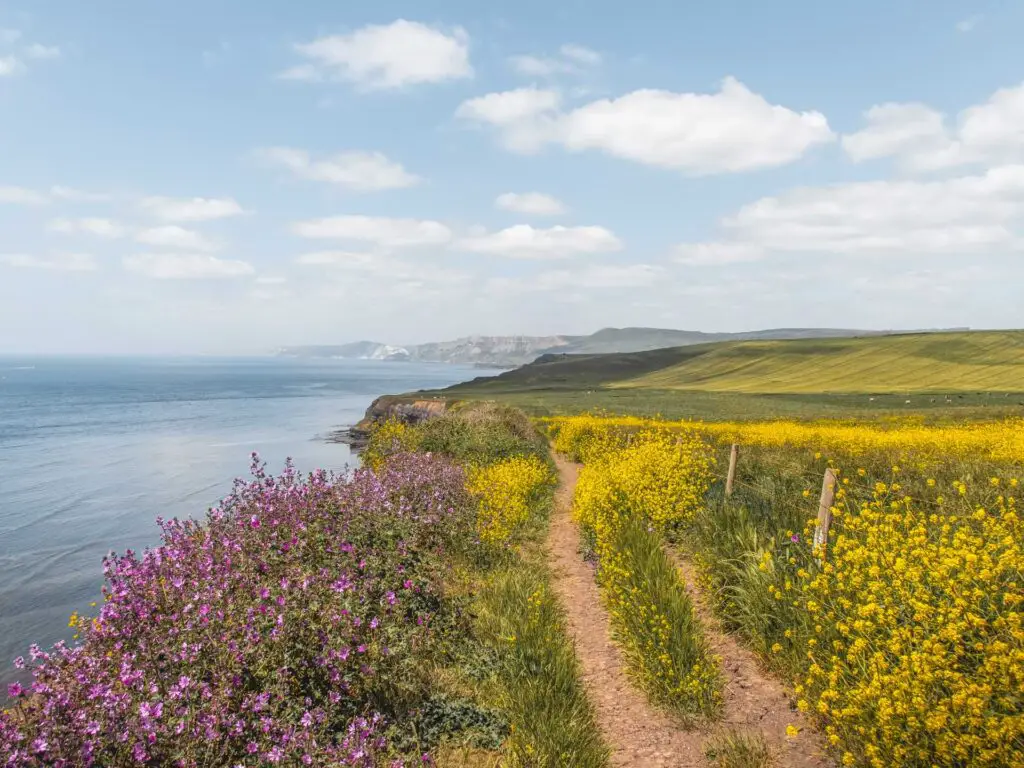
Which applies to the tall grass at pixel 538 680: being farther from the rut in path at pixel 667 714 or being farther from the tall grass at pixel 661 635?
the tall grass at pixel 661 635

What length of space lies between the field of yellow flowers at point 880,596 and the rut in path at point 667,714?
11.5 inches

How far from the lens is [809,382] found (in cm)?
8394

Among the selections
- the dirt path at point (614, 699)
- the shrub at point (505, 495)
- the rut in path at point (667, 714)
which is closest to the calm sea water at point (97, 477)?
the shrub at point (505, 495)

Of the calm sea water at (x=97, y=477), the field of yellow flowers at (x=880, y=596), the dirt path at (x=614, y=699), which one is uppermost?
the field of yellow flowers at (x=880, y=596)

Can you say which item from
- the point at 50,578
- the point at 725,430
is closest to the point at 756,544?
→ the point at 725,430

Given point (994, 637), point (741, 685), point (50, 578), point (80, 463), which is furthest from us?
point (80, 463)

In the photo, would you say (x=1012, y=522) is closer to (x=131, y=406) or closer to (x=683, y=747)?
(x=683, y=747)

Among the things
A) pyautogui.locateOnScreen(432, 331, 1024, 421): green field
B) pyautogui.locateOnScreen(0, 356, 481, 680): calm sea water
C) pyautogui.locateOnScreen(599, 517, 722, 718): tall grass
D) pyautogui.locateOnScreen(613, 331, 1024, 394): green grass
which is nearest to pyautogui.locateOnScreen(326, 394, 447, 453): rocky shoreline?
pyautogui.locateOnScreen(0, 356, 481, 680): calm sea water

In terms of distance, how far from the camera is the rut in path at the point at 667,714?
18.9 feet

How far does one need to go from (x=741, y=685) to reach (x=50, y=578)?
2209cm

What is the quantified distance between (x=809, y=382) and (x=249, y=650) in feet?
299

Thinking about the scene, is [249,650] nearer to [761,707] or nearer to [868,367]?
[761,707]

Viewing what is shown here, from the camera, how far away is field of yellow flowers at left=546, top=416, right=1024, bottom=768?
4.36 metres

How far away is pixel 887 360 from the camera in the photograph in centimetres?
9094
